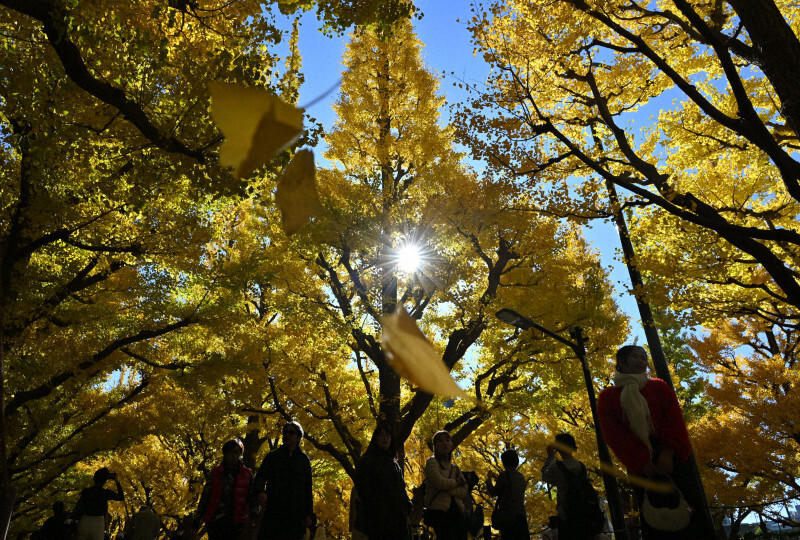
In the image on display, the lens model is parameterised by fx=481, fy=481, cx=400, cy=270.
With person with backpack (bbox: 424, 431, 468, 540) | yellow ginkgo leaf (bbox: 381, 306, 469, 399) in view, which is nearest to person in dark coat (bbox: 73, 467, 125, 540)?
person with backpack (bbox: 424, 431, 468, 540)

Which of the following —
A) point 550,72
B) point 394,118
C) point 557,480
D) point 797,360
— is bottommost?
point 557,480

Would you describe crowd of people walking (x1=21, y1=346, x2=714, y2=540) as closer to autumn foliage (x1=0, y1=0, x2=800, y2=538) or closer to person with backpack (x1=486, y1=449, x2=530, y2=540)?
person with backpack (x1=486, y1=449, x2=530, y2=540)

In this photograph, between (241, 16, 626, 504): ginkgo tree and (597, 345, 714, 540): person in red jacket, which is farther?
(241, 16, 626, 504): ginkgo tree

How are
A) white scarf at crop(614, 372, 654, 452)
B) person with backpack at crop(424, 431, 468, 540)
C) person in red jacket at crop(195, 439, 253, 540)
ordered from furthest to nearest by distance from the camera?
person with backpack at crop(424, 431, 468, 540) < person in red jacket at crop(195, 439, 253, 540) < white scarf at crop(614, 372, 654, 452)

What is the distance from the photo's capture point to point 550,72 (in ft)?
20.2

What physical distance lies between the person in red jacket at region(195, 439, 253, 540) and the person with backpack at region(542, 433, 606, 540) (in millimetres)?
2546

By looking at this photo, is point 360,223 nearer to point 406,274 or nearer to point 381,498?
point 406,274

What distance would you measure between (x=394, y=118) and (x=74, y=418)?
965 centimetres

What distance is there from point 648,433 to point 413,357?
22.8ft

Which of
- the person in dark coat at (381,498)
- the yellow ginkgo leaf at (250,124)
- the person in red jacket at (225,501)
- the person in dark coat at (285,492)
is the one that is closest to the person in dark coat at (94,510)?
the person in red jacket at (225,501)

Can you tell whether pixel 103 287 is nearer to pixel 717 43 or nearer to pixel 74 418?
pixel 74 418

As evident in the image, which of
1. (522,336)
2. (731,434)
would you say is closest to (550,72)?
(522,336)

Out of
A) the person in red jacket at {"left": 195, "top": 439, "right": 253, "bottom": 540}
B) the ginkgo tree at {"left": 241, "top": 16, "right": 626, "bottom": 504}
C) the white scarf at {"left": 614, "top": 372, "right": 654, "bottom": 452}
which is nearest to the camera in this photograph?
the white scarf at {"left": 614, "top": 372, "right": 654, "bottom": 452}

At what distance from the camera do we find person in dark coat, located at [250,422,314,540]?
3869 mm
